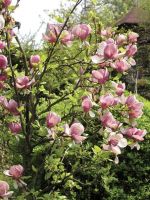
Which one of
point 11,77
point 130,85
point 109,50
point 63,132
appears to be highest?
point 109,50

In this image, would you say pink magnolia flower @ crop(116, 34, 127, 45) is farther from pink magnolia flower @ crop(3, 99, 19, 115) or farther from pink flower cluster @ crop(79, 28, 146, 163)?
pink magnolia flower @ crop(3, 99, 19, 115)

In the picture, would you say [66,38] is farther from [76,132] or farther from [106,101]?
[76,132]

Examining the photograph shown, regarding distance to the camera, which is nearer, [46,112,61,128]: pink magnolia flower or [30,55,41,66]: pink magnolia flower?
[46,112,61,128]: pink magnolia flower

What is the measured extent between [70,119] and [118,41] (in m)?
0.59

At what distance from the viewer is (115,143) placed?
302cm

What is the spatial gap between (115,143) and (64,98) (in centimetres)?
55

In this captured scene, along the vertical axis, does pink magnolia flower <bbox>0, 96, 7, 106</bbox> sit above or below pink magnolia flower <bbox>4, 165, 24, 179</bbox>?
above

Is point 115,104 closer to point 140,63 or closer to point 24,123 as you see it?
point 24,123

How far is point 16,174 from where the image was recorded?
3.02m

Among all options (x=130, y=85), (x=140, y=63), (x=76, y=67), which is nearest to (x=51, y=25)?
(x=76, y=67)

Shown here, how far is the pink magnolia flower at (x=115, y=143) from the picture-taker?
301 centimetres

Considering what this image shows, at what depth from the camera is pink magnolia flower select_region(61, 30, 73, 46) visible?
324 centimetres

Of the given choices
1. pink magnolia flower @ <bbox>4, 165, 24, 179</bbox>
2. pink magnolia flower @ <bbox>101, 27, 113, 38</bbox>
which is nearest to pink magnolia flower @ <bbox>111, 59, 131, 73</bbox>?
pink magnolia flower @ <bbox>101, 27, 113, 38</bbox>

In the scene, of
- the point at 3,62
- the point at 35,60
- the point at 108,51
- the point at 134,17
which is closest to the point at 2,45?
the point at 3,62
